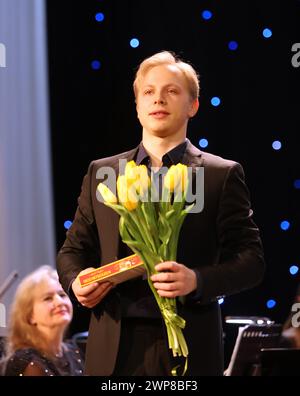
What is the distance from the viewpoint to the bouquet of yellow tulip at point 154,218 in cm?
169

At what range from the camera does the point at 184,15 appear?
3.75 meters

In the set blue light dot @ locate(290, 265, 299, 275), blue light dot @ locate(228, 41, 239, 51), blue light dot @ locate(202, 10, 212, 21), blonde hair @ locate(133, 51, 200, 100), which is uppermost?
blue light dot @ locate(202, 10, 212, 21)

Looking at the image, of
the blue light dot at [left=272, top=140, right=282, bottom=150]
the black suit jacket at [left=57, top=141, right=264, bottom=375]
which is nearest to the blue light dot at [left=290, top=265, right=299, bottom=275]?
the blue light dot at [left=272, top=140, right=282, bottom=150]

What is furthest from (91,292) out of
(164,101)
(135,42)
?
(135,42)

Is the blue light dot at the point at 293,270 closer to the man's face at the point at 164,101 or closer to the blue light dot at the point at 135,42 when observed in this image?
the blue light dot at the point at 135,42

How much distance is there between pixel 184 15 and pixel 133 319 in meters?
2.22

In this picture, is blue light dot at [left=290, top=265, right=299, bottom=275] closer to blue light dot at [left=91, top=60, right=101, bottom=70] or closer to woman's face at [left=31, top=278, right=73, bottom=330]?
woman's face at [left=31, top=278, right=73, bottom=330]

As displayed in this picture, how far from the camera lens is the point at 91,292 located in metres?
1.78

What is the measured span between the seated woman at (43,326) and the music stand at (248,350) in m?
0.76

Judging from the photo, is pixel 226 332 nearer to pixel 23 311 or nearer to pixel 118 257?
pixel 23 311

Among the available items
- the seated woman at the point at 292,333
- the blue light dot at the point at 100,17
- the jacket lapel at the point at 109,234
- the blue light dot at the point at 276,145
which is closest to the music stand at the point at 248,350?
the seated woman at the point at 292,333

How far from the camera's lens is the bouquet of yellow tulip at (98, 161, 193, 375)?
5.55 feet

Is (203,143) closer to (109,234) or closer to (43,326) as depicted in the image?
(43,326)
